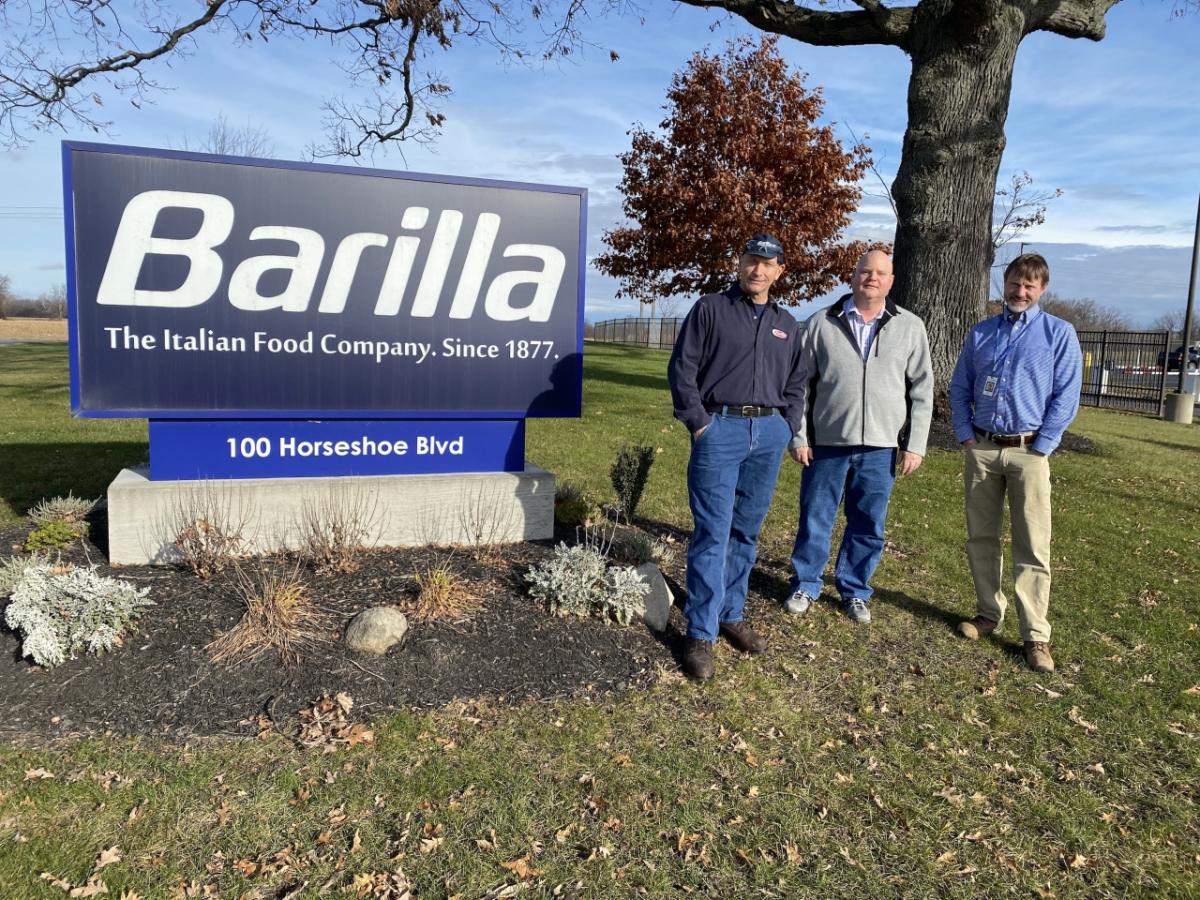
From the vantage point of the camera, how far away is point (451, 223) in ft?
17.6

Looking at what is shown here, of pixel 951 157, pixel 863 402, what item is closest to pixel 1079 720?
pixel 863 402

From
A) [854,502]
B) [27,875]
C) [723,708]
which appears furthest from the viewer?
[854,502]

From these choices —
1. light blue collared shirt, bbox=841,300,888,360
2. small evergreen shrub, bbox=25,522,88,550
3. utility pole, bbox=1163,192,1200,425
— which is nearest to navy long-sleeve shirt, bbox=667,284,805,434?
light blue collared shirt, bbox=841,300,888,360

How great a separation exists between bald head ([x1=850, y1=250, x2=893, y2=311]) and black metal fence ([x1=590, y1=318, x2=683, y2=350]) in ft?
108

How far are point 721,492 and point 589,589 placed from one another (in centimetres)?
92

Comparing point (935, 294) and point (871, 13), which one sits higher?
point (871, 13)

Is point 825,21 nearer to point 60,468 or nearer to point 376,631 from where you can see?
point 376,631

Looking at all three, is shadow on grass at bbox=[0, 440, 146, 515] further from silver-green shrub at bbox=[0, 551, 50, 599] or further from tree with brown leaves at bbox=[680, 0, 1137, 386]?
tree with brown leaves at bbox=[680, 0, 1137, 386]

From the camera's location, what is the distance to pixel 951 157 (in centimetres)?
998

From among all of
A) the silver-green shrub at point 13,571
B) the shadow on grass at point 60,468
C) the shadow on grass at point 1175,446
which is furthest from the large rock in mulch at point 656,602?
the shadow on grass at point 1175,446

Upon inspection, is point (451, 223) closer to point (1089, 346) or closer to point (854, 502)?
point (854, 502)

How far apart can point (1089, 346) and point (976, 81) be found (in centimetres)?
1678

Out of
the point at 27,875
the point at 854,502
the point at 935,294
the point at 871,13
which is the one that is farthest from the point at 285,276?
the point at 871,13

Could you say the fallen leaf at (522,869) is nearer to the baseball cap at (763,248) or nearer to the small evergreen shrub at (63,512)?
the baseball cap at (763,248)
